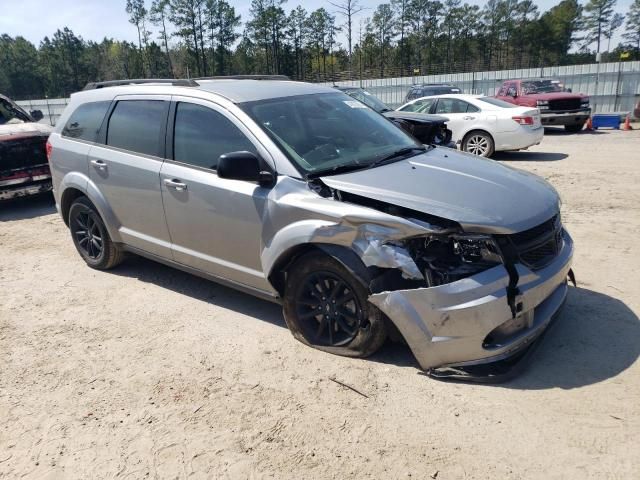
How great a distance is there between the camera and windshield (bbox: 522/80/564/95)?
17609 millimetres

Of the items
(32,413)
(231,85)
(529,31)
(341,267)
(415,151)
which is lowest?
(32,413)

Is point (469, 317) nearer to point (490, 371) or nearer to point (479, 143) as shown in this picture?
point (490, 371)

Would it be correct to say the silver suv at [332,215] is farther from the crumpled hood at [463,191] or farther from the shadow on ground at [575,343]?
the shadow on ground at [575,343]

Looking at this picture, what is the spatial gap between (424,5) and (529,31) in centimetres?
1359

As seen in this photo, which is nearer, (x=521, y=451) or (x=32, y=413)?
(x=521, y=451)

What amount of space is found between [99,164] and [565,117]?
15.6m

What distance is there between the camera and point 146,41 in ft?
234

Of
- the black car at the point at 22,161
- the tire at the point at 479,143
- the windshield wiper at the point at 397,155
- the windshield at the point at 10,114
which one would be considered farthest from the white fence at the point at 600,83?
the windshield wiper at the point at 397,155

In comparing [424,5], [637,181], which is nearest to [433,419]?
[637,181]

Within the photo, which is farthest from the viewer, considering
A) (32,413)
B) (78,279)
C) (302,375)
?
(78,279)

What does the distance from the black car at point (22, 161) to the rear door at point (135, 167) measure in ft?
14.2

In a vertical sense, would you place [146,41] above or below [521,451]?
above

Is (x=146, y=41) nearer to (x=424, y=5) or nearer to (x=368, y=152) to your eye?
(x=424, y=5)

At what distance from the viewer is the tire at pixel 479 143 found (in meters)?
12.0
